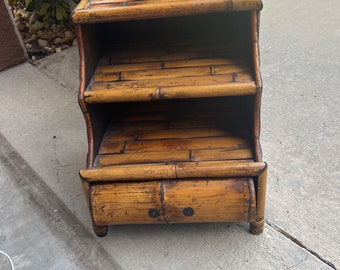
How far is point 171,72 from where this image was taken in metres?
1.47

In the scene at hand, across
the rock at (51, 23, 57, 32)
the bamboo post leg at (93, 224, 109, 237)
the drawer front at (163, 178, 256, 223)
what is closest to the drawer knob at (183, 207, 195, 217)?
the drawer front at (163, 178, 256, 223)

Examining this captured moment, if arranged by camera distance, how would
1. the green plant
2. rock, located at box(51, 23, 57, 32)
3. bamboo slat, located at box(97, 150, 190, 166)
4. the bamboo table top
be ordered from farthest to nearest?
rock, located at box(51, 23, 57, 32) → the green plant → bamboo slat, located at box(97, 150, 190, 166) → the bamboo table top

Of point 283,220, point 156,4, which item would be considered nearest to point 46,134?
point 156,4

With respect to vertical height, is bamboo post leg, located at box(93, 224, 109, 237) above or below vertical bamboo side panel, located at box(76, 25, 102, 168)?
below

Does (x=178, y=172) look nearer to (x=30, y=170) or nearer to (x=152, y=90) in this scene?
(x=152, y=90)

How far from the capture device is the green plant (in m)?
3.13

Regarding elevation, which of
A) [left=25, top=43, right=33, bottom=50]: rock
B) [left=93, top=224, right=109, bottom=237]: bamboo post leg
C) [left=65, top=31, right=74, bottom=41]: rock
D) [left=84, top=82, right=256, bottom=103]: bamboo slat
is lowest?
[left=93, top=224, right=109, bottom=237]: bamboo post leg

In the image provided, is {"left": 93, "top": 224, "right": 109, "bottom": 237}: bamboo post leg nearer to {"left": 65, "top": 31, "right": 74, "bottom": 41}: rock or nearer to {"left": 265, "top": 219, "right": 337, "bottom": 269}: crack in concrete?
{"left": 265, "top": 219, "right": 337, "bottom": 269}: crack in concrete

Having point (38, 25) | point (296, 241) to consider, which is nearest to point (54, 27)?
point (38, 25)

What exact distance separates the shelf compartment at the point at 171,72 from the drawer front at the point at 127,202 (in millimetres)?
297

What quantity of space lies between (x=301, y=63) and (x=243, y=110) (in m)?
1.01

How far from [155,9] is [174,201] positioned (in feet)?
2.04

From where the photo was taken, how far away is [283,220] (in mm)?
1581

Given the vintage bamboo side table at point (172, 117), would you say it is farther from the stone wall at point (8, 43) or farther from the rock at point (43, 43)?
the rock at point (43, 43)
